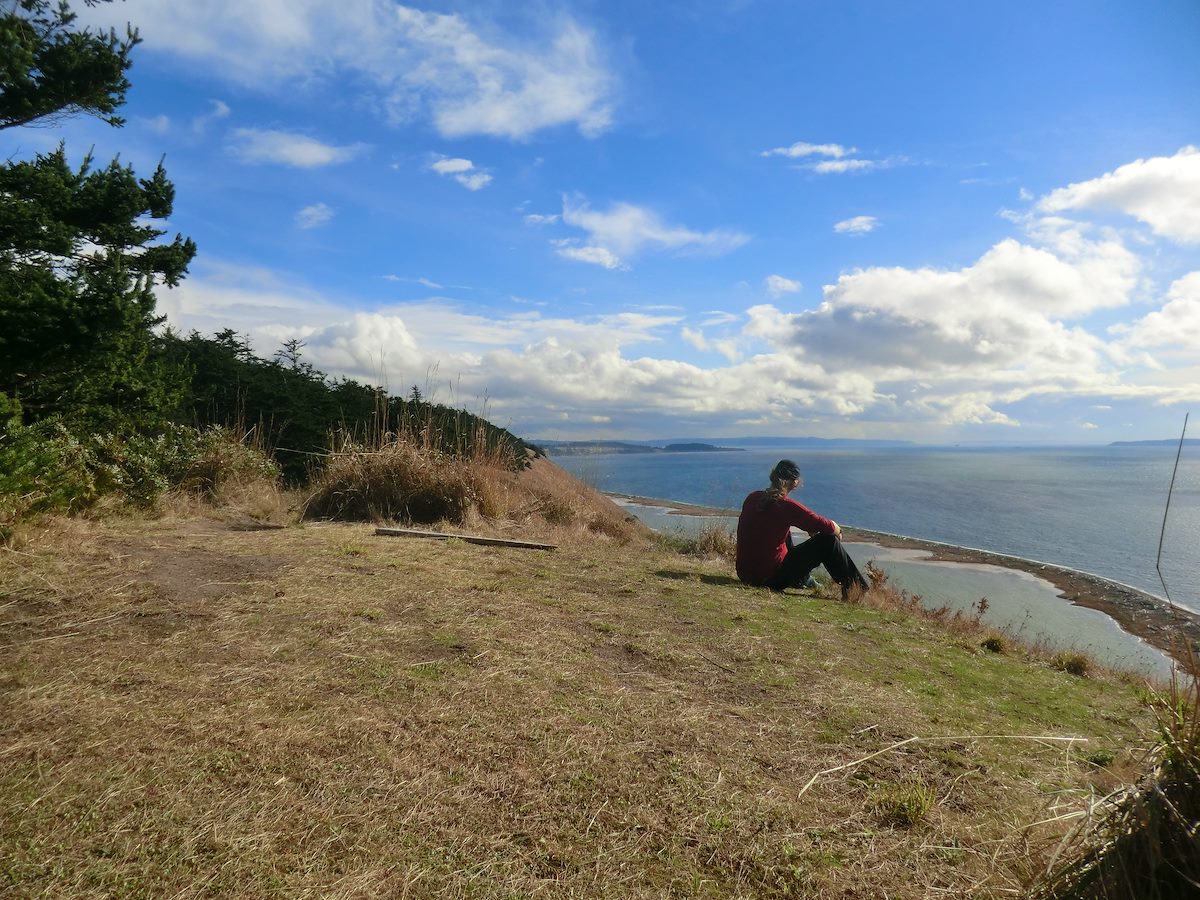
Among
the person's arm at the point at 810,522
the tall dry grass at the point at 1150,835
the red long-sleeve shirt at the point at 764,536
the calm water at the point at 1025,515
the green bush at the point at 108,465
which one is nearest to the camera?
the tall dry grass at the point at 1150,835

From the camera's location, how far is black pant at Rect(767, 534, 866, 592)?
666 cm

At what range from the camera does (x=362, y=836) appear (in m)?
2.03

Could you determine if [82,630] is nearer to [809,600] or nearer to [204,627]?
[204,627]

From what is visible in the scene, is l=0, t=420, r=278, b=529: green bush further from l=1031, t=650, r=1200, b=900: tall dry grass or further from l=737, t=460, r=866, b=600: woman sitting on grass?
l=737, t=460, r=866, b=600: woman sitting on grass

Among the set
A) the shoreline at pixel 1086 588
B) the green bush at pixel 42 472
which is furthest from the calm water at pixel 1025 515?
the green bush at pixel 42 472

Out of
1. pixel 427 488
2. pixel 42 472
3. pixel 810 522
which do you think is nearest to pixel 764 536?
pixel 810 522

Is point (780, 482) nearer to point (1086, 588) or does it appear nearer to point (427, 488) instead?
point (427, 488)

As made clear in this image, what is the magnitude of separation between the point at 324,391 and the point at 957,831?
1190 centimetres

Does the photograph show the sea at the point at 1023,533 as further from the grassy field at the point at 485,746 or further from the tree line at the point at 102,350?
the tree line at the point at 102,350

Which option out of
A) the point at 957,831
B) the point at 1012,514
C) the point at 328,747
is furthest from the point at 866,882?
the point at 1012,514

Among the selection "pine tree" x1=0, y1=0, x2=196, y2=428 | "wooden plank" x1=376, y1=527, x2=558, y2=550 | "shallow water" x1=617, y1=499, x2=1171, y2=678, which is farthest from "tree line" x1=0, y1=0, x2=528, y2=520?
"shallow water" x1=617, y1=499, x2=1171, y2=678

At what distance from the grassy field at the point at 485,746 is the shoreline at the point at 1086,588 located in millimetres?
10883

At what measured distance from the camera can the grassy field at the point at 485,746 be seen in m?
1.93

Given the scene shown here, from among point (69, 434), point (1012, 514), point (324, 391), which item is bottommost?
point (1012, 514)
